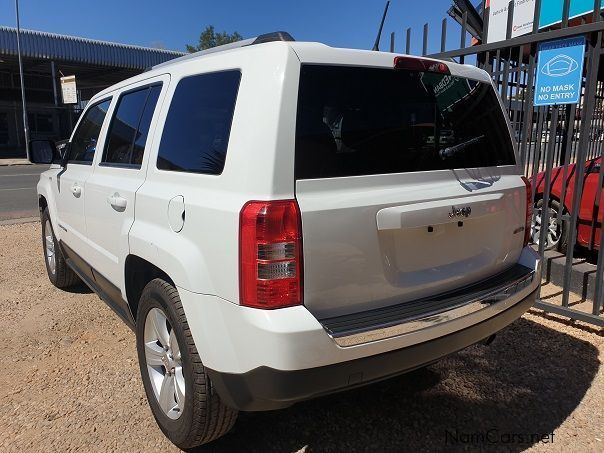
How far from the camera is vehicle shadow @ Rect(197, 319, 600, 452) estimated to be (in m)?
2.60

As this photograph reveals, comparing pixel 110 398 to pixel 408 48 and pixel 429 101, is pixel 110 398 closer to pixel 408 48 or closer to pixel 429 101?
pixel 429 101

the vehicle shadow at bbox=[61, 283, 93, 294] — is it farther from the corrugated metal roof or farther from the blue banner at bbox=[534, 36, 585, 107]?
the corrugated metal roof

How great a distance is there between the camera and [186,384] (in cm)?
228

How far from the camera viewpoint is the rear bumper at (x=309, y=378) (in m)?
1.94

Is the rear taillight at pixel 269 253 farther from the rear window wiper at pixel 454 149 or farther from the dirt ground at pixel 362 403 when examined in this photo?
the dirt ground at pixel 362 403

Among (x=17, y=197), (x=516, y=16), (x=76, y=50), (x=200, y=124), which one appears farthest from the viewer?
(x=76, y=50)

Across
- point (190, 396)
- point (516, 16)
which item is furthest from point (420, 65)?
point (516, 16)

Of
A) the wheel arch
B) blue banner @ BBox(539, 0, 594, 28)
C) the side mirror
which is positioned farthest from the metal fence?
the side mirror

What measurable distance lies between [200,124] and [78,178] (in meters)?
1.81

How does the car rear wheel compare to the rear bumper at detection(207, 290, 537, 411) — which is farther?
the car rear wheel

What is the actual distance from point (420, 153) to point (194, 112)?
1.12 meters

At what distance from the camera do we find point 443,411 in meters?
2.87

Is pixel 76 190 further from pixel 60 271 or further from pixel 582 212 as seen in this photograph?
pixel 582 212

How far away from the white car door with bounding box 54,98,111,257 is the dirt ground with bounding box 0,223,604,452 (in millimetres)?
800
